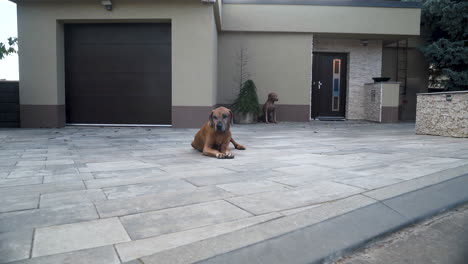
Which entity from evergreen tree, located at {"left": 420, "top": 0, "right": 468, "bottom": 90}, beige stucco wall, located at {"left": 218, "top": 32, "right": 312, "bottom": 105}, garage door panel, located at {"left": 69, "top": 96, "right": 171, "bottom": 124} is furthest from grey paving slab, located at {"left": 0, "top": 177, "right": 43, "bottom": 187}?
evergreen tree, located at {"left": 420, "top": 0, "right": 468, "bottom": 90}

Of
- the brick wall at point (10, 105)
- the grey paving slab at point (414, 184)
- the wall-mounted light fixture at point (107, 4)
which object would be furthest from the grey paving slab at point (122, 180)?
the brick wall at point (10, 105)

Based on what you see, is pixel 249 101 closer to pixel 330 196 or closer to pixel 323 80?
pixel 323 80

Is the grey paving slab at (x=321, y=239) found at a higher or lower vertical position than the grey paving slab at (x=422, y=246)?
higher

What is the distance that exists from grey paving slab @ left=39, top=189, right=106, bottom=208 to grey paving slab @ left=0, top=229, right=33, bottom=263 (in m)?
0.58

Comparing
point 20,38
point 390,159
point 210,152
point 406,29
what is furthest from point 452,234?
point 406,29

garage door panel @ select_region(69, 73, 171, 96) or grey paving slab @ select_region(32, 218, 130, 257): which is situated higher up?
garage door panel @ select_region(69, 73, 171, 96)

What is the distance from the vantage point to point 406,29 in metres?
12.5

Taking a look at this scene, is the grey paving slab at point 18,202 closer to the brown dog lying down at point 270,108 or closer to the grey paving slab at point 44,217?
the grey paving slab at point 44,217

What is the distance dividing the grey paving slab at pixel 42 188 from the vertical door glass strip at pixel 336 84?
468 inches

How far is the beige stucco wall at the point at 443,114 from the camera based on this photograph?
748 cm

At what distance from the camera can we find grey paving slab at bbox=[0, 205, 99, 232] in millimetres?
2325

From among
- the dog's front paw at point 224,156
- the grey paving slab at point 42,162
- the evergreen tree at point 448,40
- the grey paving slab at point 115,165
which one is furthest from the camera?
the evergreen tree at point 448,40

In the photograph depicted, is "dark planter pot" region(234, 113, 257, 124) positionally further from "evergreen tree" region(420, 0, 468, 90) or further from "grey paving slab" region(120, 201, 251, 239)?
"grey paving slab" region(120, 201, 251, 239)

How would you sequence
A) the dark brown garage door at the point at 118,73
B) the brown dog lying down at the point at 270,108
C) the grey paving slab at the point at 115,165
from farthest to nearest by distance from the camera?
the brown dog lying down at the point at 270,108 < the dark brown garage door at the point at 118,73 < the grey paving slab at the point at 115,165
